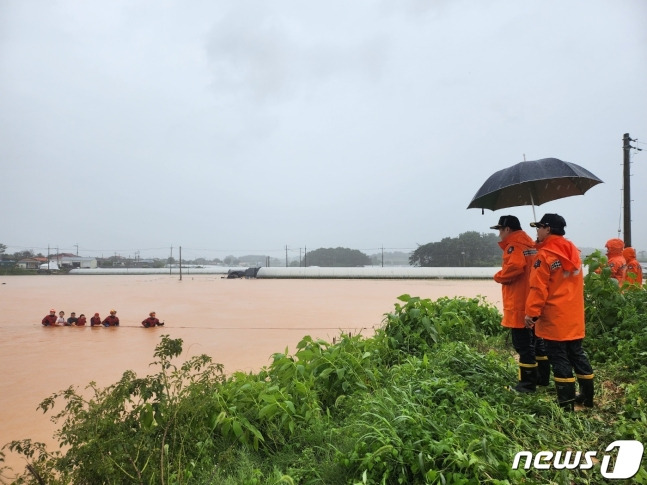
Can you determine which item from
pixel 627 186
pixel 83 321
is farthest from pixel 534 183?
pixel 627 186

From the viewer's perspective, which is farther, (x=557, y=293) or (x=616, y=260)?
(x=616, y=260)

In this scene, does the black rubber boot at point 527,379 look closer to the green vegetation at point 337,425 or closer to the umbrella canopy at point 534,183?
the green vegetation at point 337,425

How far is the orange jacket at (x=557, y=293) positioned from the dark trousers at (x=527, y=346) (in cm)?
33

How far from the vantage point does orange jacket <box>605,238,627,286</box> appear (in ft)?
19.1

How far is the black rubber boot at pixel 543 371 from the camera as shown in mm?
3221

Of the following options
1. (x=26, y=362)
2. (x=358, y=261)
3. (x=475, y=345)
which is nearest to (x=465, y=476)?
(x=475, y=345)

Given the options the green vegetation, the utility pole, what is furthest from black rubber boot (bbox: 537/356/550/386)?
the utility pole

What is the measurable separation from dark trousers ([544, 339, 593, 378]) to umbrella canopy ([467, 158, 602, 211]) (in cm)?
141

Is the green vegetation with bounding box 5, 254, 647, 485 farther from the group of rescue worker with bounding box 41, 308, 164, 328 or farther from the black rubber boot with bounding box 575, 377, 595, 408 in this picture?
the group of rescue worker with bounding box 41, 308, 164, 328

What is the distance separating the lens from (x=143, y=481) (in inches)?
86.0

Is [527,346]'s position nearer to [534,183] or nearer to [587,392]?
[587,392]

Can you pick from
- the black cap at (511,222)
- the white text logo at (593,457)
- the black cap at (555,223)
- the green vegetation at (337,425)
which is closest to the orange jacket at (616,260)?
the green vegetation at (337,425)

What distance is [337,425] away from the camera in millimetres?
2850

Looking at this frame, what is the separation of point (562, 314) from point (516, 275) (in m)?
0.60
